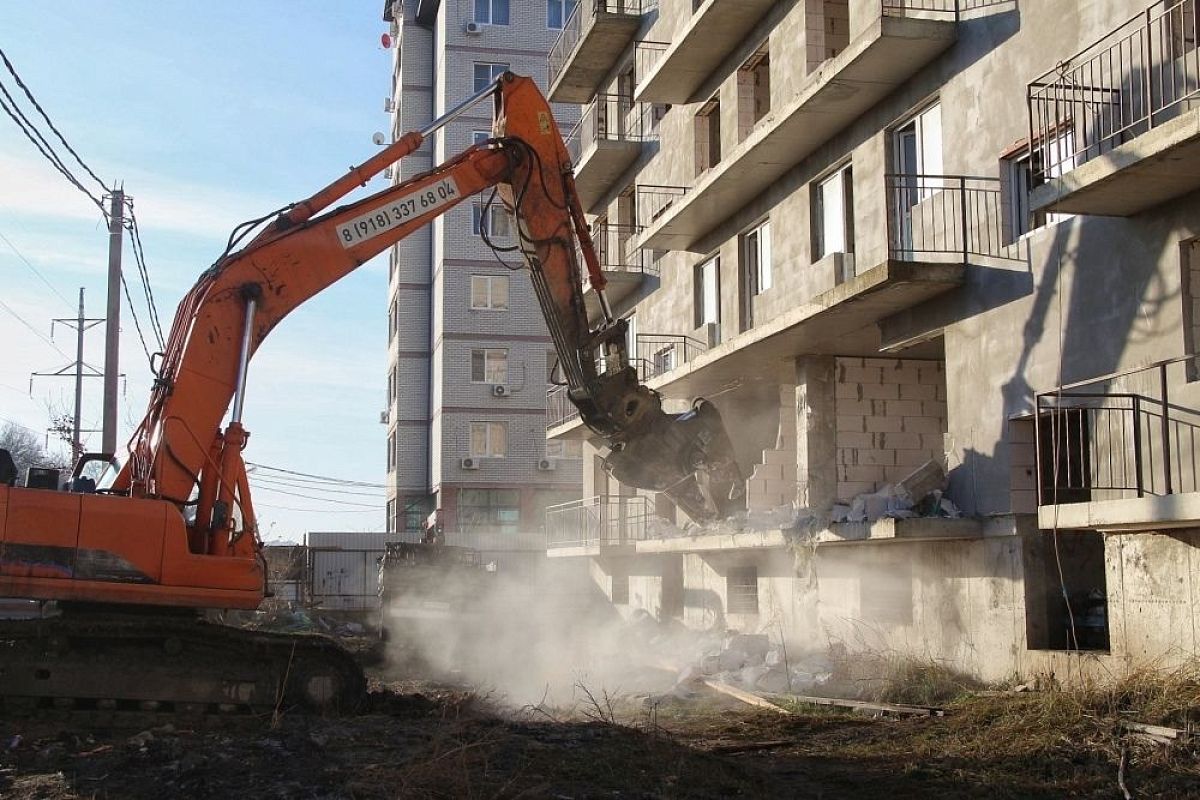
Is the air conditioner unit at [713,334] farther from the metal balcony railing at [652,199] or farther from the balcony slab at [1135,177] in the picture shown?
the balcony slab at [1135,177]

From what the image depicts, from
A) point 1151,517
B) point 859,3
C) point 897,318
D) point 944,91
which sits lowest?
point 1151,517

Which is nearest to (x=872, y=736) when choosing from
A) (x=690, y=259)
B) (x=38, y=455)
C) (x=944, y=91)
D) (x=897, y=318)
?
(x=897, y=318)

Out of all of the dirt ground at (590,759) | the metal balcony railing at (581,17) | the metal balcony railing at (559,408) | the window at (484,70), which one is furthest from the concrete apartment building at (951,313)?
the window at (484,70)

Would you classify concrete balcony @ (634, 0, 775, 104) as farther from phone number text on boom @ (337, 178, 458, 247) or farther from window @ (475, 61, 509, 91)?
window @ (475, 61, 509, 91)

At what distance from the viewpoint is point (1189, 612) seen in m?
11.3

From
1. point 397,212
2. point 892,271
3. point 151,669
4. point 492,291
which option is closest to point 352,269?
point 397,212

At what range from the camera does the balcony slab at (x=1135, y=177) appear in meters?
10.2

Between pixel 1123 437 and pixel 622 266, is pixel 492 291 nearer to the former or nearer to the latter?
pixel 622 266

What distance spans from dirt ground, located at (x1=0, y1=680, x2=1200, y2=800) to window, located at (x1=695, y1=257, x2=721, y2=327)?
12920 millimetres

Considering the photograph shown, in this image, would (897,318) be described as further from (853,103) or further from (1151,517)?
(1151,517)

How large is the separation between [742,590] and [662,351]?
5.87 meters

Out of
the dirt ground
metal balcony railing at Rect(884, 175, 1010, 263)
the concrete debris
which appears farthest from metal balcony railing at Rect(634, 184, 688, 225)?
the dirt ground

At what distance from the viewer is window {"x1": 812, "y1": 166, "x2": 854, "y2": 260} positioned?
60.7 feet

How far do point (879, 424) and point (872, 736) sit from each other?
7776 mm
